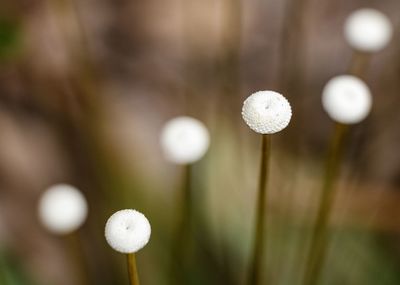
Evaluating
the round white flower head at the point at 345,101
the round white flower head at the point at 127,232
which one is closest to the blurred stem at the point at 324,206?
the round white flower head at the point at 345,101

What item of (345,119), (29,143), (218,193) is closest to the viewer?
(345,119)

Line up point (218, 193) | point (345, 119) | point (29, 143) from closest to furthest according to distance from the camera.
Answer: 1. point (345, 119)
2. point (218, 193)
3. point (29, 143)

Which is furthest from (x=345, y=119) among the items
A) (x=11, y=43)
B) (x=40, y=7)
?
(x=40, y=7)

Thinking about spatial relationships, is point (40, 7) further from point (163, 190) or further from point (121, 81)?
point (163, 190)

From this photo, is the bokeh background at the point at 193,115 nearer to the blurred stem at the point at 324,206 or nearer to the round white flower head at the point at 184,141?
the blurred stem at the point at 324,206

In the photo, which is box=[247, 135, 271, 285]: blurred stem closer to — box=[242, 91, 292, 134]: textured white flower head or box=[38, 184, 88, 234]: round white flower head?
box=[242, 91, 292, 134]: textured white flower head

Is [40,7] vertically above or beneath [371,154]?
above

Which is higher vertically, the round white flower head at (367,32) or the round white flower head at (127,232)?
the round white flower head at (367,32)

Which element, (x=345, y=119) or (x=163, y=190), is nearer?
(x=345, y=119)
